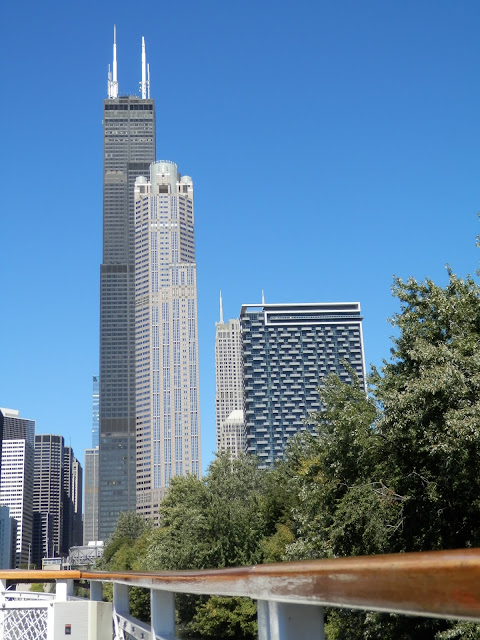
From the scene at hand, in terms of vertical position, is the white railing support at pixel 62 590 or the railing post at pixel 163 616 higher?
the railing post at pixel 163 616

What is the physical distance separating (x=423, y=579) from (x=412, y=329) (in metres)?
18.4

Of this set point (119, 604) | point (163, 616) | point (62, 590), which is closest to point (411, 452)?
point (62, 590)

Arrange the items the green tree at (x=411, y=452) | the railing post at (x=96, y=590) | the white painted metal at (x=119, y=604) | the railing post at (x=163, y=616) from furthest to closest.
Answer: the green tree at (x=411, y=452) < the railing post at (x=96, y=590) < the white painted metal at (x=119, y=604) < the railing post at (x=163, y=616)

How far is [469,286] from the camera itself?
19.0 m

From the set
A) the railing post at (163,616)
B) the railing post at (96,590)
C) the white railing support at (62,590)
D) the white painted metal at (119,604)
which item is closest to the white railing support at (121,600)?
the white painted metal at (119,604)

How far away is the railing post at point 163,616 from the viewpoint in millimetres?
3689

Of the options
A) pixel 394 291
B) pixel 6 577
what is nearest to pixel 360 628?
pixel 394 291

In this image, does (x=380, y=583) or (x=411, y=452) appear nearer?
(x=380, y=583)

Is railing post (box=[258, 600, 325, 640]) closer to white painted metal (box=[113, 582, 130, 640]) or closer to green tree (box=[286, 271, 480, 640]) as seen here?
white painted metal (box=[113, 582, 130, 640])

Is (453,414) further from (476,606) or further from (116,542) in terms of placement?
(116,542)

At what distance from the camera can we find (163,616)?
3.71 meters

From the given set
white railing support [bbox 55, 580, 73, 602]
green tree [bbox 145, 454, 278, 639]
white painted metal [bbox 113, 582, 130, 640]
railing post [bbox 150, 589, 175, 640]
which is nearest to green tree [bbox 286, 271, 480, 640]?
white railing support [bbox 55, 580, 73, 602]

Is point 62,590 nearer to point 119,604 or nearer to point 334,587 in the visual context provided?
point 119,604

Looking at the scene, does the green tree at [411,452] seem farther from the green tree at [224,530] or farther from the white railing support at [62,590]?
the green tree at [224,530]
